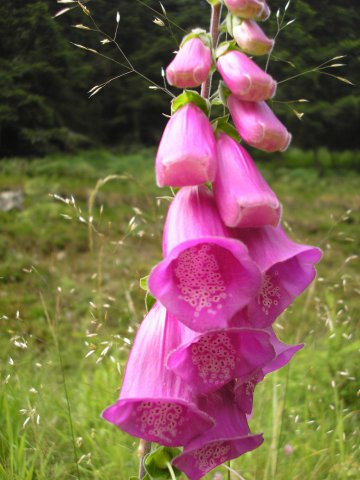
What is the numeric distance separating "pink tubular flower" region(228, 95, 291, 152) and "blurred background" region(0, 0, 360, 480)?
226 mm

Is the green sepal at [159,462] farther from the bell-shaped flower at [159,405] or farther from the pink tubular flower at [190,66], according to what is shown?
the pink tubular flower at [190,66]

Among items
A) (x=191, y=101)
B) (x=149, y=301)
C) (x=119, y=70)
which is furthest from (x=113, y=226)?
(x=191, y=101)

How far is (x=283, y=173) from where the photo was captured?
8242 millimetres

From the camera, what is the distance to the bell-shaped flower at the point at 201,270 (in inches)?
30.9

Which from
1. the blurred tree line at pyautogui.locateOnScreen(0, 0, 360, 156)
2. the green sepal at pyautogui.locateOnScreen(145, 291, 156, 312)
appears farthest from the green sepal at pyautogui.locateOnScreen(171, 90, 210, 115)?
the blurred tree line at pyautogui.locateOnScreen(0, 0, 360, 156)

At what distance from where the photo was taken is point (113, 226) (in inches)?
209

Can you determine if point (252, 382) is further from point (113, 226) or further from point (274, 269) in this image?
point (113, 226)

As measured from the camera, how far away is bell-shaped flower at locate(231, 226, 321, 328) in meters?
0.85

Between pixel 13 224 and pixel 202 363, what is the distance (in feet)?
14.1

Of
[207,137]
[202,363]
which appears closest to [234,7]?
[207,137]

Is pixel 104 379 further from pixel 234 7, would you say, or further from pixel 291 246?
pixel 234 7

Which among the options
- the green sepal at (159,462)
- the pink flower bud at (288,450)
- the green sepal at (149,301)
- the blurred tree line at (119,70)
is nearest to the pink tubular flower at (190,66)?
the green sepal at (149,301)

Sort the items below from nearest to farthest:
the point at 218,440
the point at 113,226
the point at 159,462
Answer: the point at 218,440, the point at 159,462, the point at 113,226

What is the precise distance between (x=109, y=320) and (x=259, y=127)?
2.79 m
